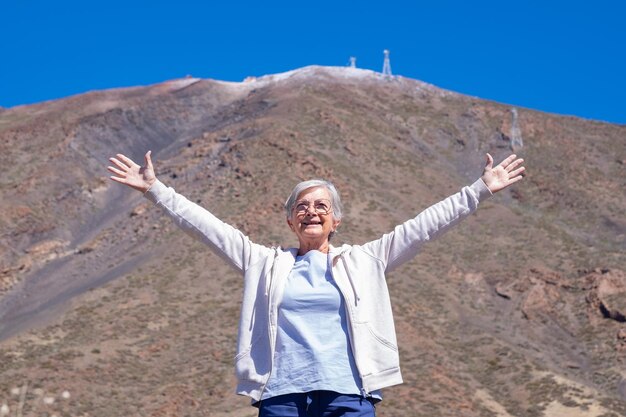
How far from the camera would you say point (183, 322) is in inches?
1268

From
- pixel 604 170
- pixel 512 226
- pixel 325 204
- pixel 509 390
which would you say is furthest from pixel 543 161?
pixel 325 204

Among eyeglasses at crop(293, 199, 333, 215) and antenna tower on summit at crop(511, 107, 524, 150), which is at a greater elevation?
antenna tower on summit at crop(511, 107, 524, 150)

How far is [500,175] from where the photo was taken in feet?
17.5

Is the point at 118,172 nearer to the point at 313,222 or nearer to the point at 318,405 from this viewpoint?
the point at 313,222

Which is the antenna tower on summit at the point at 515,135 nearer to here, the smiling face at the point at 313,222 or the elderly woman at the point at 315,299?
the elderly woman at the point at 315,299

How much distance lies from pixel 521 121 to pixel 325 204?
188ft

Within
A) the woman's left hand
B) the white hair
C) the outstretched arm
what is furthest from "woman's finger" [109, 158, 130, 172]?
the woman's left hand

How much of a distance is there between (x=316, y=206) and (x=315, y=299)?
50 cm

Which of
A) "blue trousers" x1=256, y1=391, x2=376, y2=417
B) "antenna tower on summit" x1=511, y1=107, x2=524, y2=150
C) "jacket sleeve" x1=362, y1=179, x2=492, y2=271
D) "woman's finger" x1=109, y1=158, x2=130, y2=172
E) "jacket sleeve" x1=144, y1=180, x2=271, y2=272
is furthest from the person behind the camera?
"antenna tower on summit" x1=511, y1=107, x2=524, y2=150

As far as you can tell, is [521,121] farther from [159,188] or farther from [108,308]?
[159,188]

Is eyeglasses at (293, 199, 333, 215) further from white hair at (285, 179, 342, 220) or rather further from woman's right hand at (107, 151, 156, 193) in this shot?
woman's right hand at (107, 151, 156, 193)

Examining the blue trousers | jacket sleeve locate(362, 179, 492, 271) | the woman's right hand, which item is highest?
the woman's right hand

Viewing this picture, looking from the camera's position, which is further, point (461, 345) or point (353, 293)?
point (461, 345)

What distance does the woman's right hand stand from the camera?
528cm
